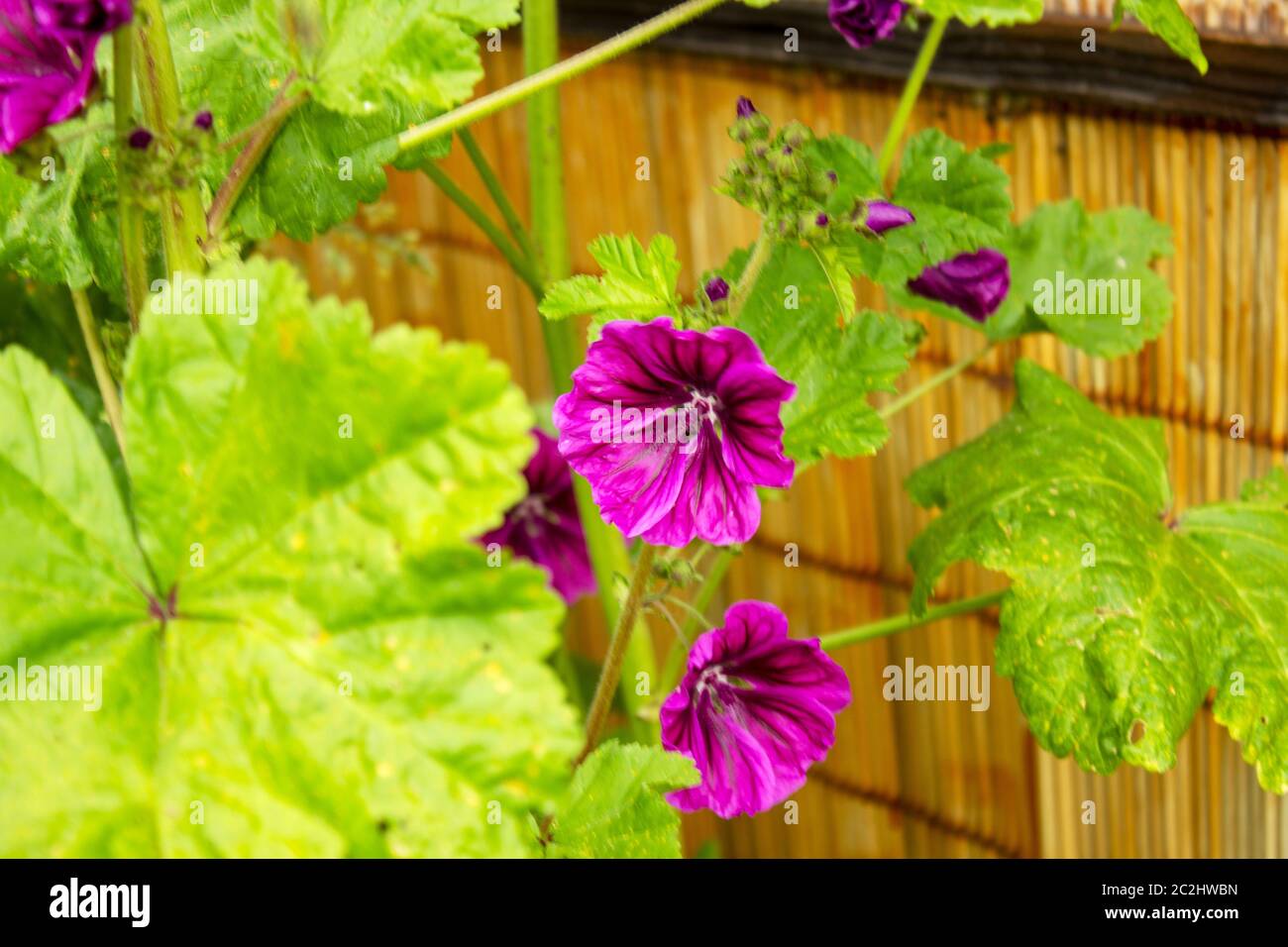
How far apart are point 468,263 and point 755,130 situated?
3.81 feet

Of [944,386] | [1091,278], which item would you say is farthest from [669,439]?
[944,386]

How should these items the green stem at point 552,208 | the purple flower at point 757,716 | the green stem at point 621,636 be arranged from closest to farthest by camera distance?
the green stem at point 621,636
the purple flower at point 757,716
the green stem at point 552,208

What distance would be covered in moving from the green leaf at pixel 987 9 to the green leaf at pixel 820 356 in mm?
142

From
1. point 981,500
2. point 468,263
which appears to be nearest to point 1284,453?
point 981,500

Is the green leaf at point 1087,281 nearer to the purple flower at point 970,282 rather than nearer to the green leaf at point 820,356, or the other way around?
the purple flower at point 970,282

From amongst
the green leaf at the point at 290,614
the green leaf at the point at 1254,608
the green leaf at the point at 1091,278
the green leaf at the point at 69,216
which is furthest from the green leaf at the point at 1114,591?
the green leaf at the point at 69,216

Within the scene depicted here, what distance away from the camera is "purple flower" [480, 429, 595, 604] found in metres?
1.27

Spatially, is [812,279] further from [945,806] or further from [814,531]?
[945,806]

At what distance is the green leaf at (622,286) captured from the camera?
73 centimetres

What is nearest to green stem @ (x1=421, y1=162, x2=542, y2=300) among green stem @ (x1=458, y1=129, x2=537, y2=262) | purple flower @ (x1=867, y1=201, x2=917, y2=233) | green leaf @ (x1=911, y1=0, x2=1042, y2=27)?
green stem @ (x1=458, y1=129, x2=537, y2=262)

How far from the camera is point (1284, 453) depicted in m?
1.18

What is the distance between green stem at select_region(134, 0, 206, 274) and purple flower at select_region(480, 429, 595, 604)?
0.60m

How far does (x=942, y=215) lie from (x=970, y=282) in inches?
5.0

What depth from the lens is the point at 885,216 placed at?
840 mm
